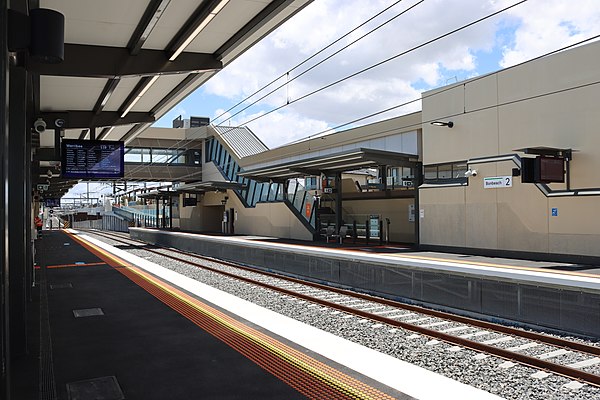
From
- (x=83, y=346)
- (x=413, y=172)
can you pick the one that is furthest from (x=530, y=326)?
(x=413, y=172)

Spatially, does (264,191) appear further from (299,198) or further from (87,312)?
(87,312)

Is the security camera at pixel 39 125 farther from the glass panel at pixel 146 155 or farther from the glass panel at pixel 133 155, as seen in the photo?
the glass panel at pixel 146 155

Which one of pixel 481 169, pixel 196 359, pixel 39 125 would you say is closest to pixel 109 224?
pixel 481 169

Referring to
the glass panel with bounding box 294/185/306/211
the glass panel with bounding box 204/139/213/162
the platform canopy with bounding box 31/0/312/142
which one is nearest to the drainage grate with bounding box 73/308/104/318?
the platform canopy with bounding box 31/0/312/142

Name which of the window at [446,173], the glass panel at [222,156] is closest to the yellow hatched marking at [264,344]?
the window at [446,173]

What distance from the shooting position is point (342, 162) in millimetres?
20125

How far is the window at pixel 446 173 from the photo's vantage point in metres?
18.3

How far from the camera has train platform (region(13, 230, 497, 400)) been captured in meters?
4.70

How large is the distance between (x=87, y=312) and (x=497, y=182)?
13421 mm

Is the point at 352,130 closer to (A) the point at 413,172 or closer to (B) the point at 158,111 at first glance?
(A) the point at 413,172

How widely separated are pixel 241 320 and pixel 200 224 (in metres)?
35.9

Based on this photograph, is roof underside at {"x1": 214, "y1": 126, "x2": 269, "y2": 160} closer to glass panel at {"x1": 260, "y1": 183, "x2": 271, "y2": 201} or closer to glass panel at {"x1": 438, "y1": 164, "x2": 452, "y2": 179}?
glass panel at {"x1": 260, "y1": 183, "x2": 271, "y2": 201}

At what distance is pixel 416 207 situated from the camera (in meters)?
20.4

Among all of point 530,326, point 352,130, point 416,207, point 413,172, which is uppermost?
point 352,130
